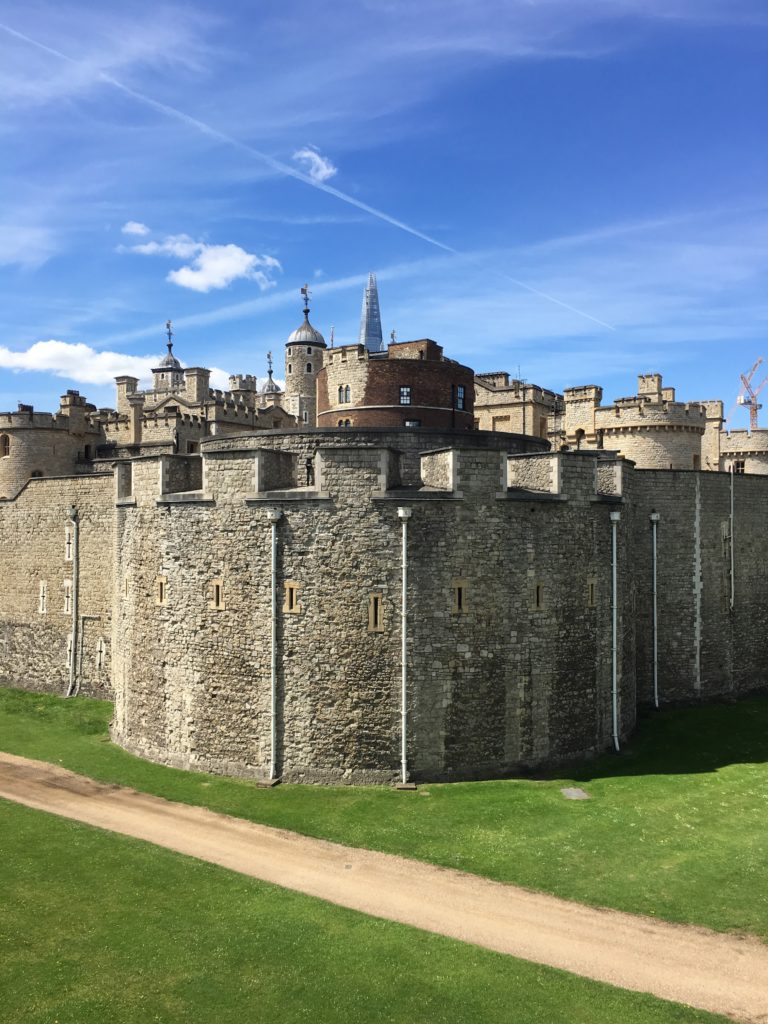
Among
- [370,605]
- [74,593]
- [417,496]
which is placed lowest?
[74,593]

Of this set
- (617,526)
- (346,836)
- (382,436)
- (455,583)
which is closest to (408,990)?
(346,836)

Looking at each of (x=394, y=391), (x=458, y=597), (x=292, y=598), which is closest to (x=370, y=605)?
(x=292, y=598)

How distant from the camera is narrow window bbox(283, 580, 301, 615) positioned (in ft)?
65.8

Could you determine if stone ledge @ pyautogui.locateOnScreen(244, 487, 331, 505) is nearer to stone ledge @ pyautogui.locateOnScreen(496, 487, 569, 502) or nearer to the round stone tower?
stone ledge @ pyautogui.locateOnScreen(496, 487, 569, 502)

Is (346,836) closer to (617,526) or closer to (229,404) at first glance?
(617,526)

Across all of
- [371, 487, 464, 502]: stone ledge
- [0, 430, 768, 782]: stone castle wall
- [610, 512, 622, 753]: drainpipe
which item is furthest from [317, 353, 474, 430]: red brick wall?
[371, 487, 464, 502]: stone ledge

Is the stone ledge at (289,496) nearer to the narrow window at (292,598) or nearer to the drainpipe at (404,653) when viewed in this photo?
the drainpipe at (404,653)

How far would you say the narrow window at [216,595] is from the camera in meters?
21.1

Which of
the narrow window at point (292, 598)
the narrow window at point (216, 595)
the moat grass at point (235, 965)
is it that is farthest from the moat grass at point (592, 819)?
the narrow window at point (216, 595)

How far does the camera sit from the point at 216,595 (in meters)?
21.2

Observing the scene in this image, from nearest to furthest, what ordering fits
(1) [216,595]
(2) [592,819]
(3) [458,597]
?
1. (2) [592,819]
2. (3) [458,597]
3. (1) [216,595]

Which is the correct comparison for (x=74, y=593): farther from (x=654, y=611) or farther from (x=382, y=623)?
(x=654, y=611)

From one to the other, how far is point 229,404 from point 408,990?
42274 mm

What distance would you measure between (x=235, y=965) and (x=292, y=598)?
30.7 feet
